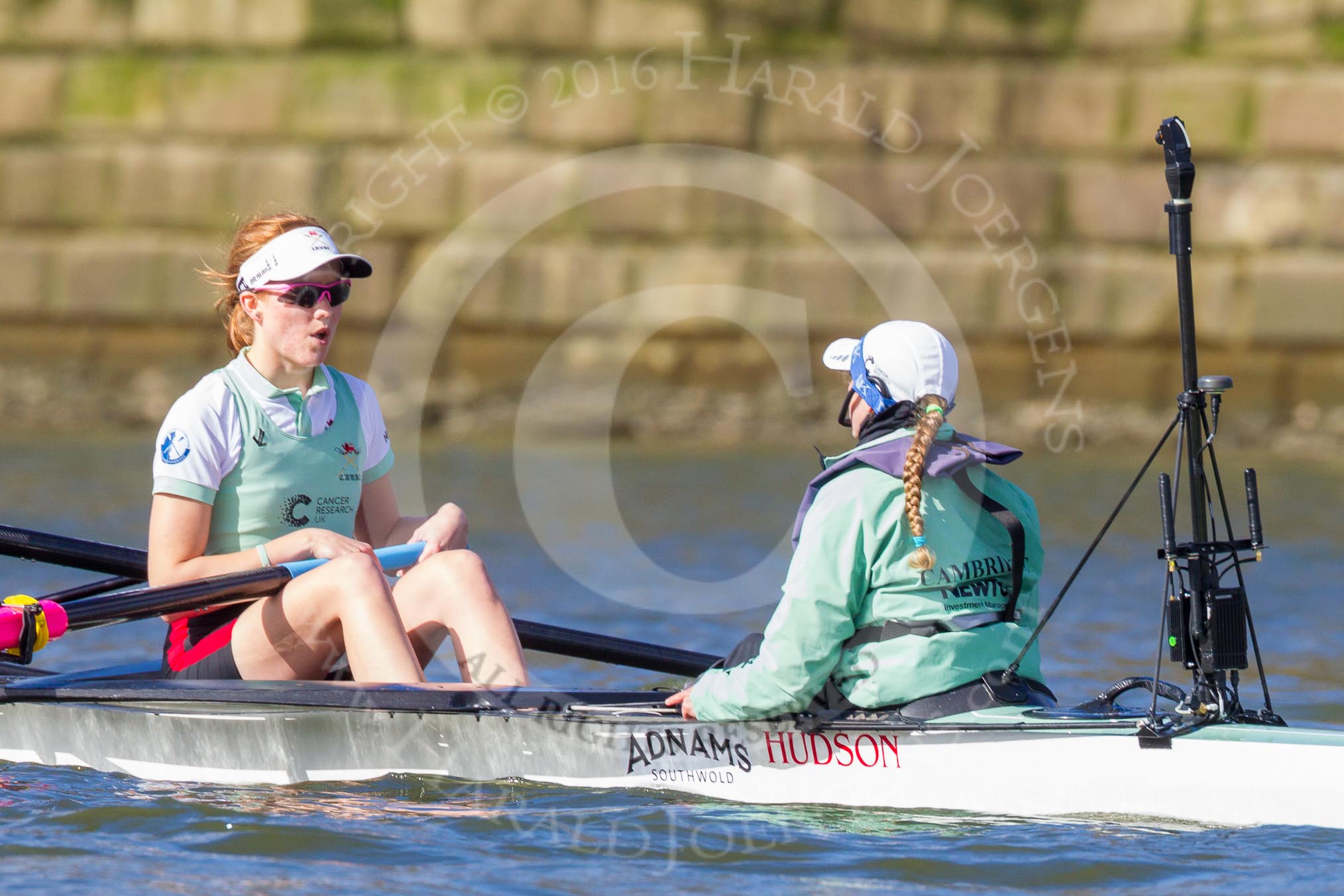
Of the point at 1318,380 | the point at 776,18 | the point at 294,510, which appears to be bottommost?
the point at 294,510

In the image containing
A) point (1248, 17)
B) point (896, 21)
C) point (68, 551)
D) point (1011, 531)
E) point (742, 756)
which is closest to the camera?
point (1011, 531)

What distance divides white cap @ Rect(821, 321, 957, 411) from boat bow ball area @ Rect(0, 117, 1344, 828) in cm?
51

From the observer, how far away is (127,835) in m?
4.28

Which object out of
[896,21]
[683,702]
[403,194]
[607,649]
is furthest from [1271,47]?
[683,702]

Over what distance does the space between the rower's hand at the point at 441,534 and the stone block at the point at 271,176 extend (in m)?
8.28

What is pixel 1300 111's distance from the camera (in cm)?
1212

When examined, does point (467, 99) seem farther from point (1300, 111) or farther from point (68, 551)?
point (68, 551)

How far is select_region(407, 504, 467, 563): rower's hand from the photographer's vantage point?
484 cm

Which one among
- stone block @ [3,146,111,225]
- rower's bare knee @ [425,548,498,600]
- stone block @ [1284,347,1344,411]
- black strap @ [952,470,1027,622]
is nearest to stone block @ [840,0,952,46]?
stone block @ [1284,347,1344,411]

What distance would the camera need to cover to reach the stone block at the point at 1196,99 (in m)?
12.2

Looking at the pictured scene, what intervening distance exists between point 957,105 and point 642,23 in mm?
2205

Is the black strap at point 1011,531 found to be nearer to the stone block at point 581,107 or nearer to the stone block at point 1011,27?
the stone block at point 581,107

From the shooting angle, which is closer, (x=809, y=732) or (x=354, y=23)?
(x=809, y=732)

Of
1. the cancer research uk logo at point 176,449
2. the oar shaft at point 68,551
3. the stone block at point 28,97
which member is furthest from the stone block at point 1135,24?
the cancer research uk logo at point 176,449
